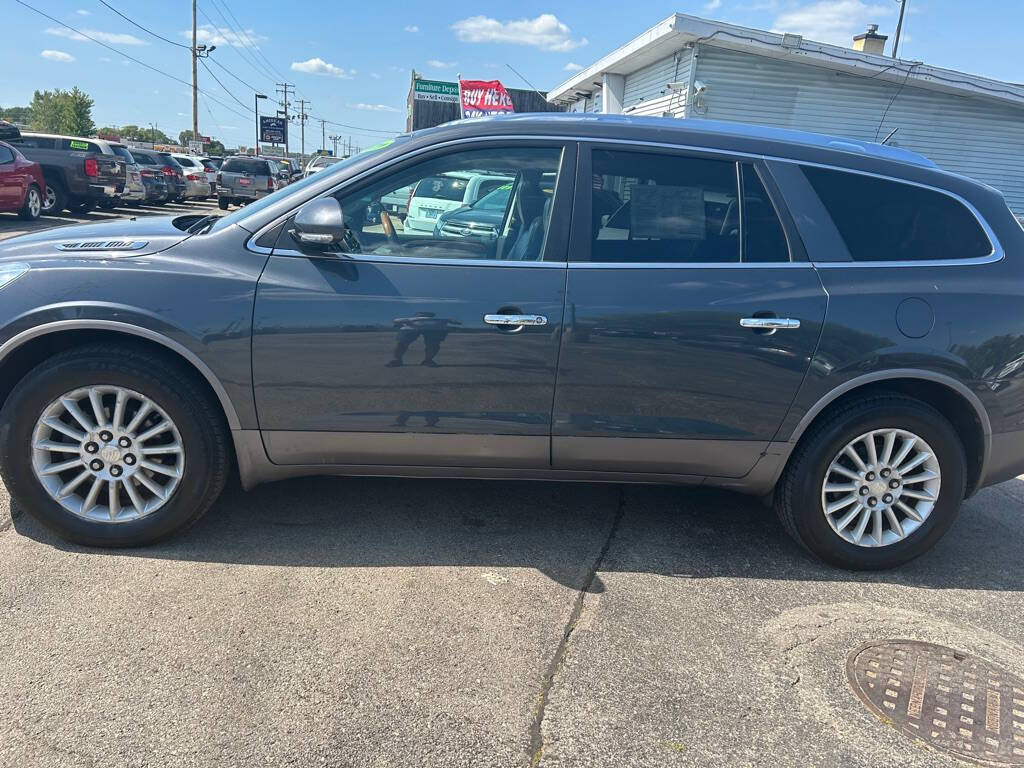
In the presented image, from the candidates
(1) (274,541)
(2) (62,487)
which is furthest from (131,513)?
(1) (274,541)

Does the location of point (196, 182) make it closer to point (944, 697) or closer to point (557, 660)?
point (557, 660)

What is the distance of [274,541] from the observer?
3.46m

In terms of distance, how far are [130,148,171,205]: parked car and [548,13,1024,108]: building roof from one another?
43.1ft

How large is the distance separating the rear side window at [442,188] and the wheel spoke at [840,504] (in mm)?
2138

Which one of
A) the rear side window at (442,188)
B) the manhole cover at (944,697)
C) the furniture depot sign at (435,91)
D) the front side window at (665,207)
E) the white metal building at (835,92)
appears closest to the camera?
the manhole cover at (944,697)

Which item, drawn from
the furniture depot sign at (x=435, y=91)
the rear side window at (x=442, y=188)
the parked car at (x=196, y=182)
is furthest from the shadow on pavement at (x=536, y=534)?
the furniture depot sign at (x=435, y=91)

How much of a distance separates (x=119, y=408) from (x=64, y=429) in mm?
257

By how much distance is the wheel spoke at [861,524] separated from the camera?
348 cm

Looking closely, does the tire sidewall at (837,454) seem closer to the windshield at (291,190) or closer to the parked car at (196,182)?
the windshield at (291,190)

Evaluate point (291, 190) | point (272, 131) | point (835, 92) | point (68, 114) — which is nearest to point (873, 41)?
point (835, 92)

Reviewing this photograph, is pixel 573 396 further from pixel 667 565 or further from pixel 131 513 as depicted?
pixel 131 513

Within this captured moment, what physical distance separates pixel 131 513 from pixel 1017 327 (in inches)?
156

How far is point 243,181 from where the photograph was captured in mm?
25234

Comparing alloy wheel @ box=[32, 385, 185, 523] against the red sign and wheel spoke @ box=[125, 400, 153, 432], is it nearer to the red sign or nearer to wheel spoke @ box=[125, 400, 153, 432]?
wheel spoke @ box=[125, 400, 153, 432]
